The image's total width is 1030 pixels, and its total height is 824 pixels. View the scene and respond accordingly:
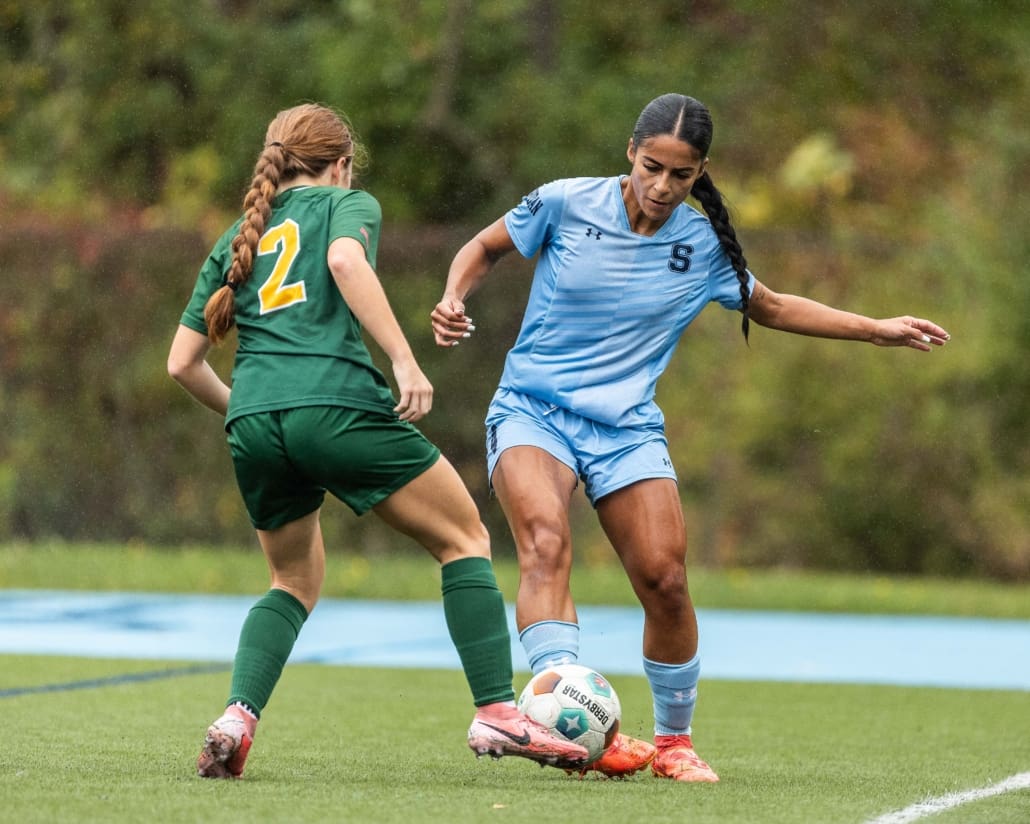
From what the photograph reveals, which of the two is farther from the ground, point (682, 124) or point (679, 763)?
point (682, 124)

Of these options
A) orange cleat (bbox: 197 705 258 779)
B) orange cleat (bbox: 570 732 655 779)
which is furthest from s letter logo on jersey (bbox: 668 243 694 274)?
orange cleat (bbox: 197 705 258 779)

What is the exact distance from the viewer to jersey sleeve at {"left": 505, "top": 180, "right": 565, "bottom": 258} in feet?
18.2

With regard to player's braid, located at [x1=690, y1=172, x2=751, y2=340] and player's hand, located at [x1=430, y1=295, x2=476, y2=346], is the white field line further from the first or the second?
player's hand, located at [x1=430, y1=295, x2=476, y2=346]

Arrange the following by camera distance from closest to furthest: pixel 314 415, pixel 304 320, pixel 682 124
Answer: pixel 314 415 < pixel 304 320 < pixel 682 124

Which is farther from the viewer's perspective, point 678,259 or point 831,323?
point 831,323

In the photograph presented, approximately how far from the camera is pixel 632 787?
5.09 metres

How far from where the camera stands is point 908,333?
5.62 metres

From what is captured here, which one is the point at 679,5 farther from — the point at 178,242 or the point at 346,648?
the point at 346,648

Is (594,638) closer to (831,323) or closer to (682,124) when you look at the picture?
(831,323)

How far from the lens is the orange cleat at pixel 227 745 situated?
480cm

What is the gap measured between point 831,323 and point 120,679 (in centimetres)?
419

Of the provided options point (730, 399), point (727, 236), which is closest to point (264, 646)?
point (727, 236)

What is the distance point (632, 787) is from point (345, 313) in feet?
5.14

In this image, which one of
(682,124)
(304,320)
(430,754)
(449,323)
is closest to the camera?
(304,320)
